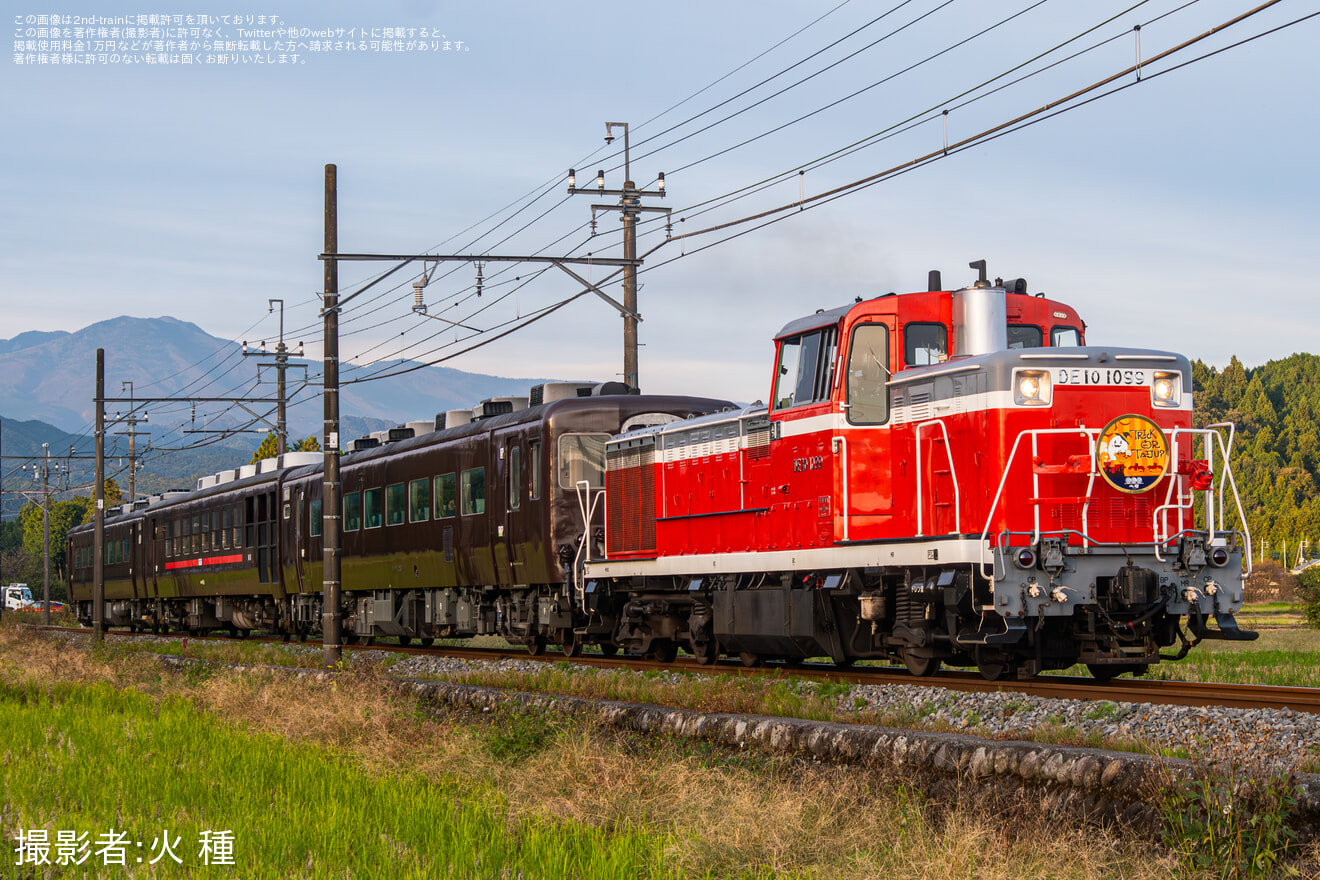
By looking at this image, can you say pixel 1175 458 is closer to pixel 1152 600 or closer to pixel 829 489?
pixel 1152 600

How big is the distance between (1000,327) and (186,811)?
392 inches

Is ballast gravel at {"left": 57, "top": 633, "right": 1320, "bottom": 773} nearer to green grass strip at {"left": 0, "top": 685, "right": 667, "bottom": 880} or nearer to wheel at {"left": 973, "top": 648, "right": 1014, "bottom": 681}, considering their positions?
wheel at {"left": 973, "top": 648, "right": 1014, "bottom": 681}

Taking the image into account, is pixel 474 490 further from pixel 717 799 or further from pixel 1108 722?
pixel 717 799

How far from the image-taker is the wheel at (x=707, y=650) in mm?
18703

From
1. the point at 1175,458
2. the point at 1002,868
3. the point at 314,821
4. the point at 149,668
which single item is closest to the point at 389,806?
the point at 314,821

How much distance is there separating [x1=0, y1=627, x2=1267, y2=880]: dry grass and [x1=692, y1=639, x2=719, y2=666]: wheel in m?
4.66

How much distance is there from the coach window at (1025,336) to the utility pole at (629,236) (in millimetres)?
12725

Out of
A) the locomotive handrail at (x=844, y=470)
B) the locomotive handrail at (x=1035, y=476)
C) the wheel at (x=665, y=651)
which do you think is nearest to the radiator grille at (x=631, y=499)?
the wheel at (x=665, y=651)

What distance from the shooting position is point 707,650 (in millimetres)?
18766

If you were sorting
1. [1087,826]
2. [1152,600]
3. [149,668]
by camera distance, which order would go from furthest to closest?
[149,668], [1152,600], [1087,826]

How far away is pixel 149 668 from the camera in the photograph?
75.5ft

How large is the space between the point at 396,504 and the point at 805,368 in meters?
13.1

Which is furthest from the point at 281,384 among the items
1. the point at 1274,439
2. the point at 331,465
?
the point at 1274,439
